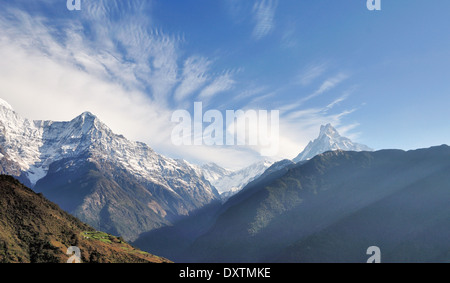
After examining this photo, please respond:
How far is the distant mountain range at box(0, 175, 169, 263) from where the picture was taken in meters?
127

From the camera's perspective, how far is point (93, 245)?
6378 inches

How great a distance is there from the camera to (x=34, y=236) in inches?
5527

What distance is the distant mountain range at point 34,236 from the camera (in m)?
127

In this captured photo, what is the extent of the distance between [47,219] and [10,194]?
28786 millimetres
